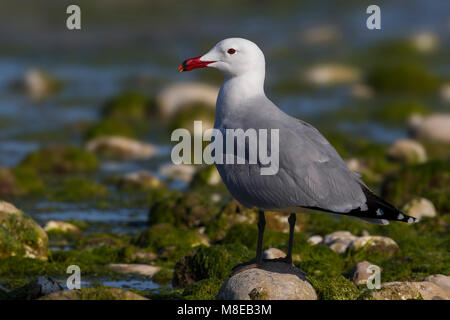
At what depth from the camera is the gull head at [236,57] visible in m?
6.82

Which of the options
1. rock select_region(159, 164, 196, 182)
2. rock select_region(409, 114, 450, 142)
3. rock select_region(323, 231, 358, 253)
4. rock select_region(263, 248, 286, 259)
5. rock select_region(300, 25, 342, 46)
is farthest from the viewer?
rock select_region(300, 25, 342, 46)

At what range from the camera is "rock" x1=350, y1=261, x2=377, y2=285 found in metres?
7.71

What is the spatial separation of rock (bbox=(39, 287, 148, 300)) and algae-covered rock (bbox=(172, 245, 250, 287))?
1.59 metres

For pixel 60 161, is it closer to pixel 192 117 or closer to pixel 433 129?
pixel 192 117

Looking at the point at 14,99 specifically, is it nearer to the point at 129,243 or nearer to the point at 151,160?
the point at 151,160

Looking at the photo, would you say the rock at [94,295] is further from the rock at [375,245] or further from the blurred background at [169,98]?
the rock at [375,245]

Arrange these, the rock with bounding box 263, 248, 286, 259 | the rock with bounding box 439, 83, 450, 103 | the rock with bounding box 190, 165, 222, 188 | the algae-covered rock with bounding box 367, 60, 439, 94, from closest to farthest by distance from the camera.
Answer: the rock with bounding box 263, 248, 286, 259, the rock with bounding box 190, 165, 222, 188, the rock with bounding box 439, 83, 450, 103, the algae-covered rock with bounding box 367, 60, 439, 94

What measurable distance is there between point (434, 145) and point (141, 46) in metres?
16.4

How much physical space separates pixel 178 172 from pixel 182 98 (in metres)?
6.21

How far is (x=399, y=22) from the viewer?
31.7 meters

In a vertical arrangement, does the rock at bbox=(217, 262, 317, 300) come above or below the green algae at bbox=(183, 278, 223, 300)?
above

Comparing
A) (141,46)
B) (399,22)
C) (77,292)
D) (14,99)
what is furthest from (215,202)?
(399,22)

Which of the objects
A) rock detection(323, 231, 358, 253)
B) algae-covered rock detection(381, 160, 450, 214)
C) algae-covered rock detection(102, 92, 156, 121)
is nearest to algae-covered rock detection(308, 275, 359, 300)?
rock detection(323, 231, 358, 253)

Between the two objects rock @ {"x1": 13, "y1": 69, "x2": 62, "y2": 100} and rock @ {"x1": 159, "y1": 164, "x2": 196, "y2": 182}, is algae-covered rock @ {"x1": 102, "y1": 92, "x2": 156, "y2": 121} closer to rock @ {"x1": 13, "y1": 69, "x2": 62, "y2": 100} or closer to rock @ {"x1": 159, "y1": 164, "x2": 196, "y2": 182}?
rock @ {"x1": 13, "y1": 69, "x2": 62, "y2": 100}
